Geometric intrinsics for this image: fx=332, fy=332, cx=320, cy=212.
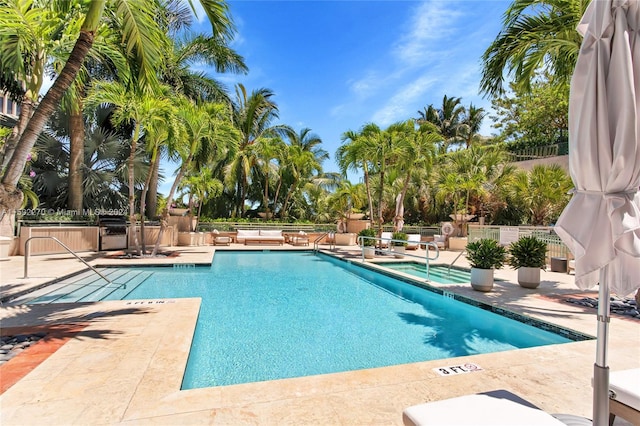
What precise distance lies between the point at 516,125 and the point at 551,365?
28.9m

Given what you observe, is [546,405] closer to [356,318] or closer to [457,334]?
[457,334]

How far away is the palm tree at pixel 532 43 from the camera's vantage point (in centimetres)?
603

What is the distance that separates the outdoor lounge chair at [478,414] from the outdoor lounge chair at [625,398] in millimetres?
621

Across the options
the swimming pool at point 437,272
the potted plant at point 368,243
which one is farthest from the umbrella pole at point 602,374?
the potted plant at point 368,243

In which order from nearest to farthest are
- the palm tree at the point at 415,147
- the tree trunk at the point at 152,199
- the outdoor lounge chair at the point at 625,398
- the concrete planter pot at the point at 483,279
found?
the outdoor lounge chair at the point at 625,398 < the concrete planter pot at the point at 483,279 < the palm tree at the point at 415,147 < the tree trunk at the point at 152,199

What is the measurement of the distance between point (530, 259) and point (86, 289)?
30.5ft

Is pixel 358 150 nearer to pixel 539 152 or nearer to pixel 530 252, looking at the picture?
pixel 530 252

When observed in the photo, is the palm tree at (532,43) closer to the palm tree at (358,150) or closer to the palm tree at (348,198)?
the palm tree at (358,150)

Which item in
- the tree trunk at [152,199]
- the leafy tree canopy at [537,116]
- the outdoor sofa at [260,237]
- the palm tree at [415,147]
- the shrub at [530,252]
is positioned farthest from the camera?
the leafy tree canopy at [537,116]

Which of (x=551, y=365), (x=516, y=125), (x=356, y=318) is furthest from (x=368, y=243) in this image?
(x=516, y=125)

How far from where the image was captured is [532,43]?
6.45 metres

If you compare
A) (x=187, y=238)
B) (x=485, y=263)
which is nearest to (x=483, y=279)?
(x=485, y=263)

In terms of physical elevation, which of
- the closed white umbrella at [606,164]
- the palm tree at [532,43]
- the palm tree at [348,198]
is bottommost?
the closed white umbrella at [606,164]

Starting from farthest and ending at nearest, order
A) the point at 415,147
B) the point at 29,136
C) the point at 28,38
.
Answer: the point at 415,147, the point at 28,38, the point at 29,136
